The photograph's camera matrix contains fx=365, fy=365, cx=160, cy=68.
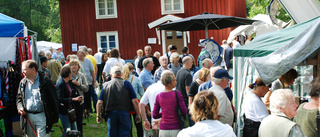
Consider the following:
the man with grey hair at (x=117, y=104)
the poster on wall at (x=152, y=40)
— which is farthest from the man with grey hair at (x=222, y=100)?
the poster on wall at (x=152, y=40)

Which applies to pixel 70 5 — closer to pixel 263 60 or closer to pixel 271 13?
pixel 271 13

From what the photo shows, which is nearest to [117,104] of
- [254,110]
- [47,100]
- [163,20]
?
[47,100]

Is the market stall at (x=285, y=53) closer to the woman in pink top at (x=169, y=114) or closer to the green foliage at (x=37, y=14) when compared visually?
the woman in pink top at (x=169, y=114)

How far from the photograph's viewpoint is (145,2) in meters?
22.5

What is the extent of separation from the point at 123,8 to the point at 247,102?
18376 mm

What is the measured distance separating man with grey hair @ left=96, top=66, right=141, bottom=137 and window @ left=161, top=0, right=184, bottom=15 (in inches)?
626

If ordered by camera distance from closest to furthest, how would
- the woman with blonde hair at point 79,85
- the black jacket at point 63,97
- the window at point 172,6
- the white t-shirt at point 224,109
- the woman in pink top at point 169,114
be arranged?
the white t-shirt at point 224,109
the woman in pink top at point 169,114
the black jacket at point 63,97
the woman with blonde hair at point 79,85
the window at point 172,6

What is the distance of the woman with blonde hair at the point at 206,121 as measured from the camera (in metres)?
3.59

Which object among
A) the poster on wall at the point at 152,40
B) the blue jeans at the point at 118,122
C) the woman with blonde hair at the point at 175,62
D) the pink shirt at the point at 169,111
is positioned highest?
the poster on wall at the point at 152,40

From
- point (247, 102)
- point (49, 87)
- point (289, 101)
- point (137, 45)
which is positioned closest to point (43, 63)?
point (49, 87)

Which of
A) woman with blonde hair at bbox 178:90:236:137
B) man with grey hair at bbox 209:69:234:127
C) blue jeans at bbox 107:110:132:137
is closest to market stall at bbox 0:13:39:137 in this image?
blue jeans at bbox 107:110:132:137

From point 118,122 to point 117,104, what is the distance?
35 cm

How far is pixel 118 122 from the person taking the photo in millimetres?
6711

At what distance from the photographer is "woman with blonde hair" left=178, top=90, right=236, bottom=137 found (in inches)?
141
